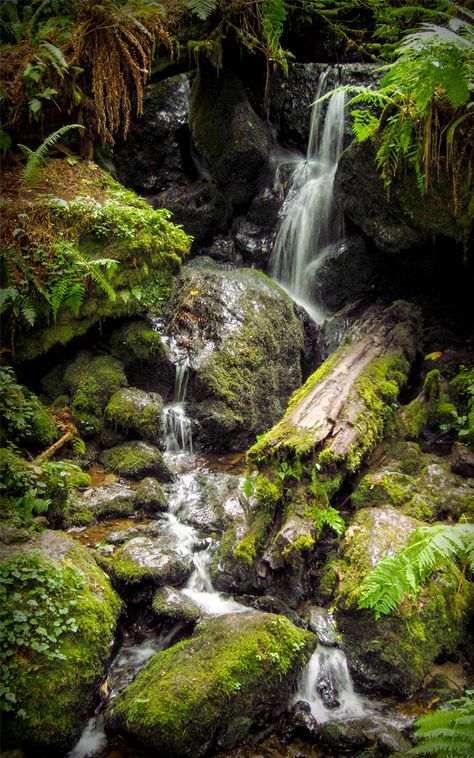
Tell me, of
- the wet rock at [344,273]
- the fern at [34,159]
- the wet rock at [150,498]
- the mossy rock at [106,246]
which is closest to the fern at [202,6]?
the fern at [34,159]

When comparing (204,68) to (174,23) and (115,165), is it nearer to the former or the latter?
(174,23)

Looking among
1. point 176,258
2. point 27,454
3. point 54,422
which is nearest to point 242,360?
point 176,258

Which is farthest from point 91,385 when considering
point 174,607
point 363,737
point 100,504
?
point 363,737

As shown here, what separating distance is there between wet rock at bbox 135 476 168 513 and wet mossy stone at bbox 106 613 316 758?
1.89m

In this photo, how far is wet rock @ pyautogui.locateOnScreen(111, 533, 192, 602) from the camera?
3.76 metres

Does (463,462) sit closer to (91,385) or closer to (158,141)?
(91,385)

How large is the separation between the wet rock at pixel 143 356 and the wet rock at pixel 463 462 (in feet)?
13.0

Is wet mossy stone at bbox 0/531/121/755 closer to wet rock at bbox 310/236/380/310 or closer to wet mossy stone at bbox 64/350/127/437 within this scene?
wet mossy stone at bbox 64/350/127/437

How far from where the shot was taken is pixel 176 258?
7.37 meters

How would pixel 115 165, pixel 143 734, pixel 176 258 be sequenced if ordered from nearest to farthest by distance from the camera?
pixel 143 734, pixel 176 258, pixel 115 165


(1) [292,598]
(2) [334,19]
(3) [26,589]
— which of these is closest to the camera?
(3) [26,589]

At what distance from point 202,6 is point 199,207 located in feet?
11.3

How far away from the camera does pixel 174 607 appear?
144 inches

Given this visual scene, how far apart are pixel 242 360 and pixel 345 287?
2328 millimetres
